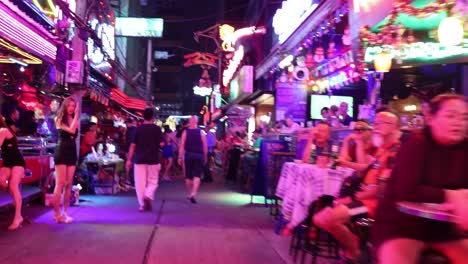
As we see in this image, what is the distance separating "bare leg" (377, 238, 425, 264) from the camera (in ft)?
9.27

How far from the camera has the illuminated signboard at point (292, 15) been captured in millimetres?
11609

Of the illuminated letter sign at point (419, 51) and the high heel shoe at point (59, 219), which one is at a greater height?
the illuminated letter sign at point (419, 51)

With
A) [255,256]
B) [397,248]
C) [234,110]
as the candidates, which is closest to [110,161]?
[255,256]

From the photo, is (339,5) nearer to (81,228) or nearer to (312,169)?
(312,169)

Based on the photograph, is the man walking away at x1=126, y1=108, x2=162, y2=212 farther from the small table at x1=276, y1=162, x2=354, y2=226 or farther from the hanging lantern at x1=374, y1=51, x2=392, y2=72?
the hanging lantern at x1=374, y1=51, x2=392, y2=72

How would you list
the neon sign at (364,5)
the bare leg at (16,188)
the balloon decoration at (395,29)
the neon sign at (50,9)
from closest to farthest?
the balloon decoration at (395,29) → the neon sign at (364,5) → the bare leg at (16,188) → the neon sign at (50,9)

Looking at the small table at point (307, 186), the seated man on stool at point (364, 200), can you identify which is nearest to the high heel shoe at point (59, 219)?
the small table at point (307, 186)

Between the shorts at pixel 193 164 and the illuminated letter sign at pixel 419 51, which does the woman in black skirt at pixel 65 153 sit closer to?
the shorts at pixel 193 164

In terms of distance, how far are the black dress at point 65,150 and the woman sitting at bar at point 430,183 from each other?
6.01m

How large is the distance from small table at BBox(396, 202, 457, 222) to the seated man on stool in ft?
5.64

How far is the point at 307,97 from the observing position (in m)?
16.3

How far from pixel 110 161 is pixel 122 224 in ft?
15.4

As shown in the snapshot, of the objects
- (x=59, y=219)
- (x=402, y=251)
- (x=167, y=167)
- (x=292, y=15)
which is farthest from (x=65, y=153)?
(x=167, y=167)

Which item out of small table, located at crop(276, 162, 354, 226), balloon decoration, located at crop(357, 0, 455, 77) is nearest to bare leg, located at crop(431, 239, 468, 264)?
small table, located at crop(276, 162, 354, 226)
